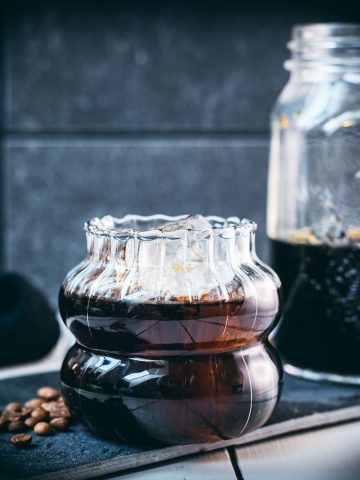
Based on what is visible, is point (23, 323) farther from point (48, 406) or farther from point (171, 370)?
point (171, 370)

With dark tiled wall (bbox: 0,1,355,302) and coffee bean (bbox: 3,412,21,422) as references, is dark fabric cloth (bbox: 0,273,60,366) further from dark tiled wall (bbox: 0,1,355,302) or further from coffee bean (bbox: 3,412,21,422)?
dark tiled wall (bbox: 0,1,355,302)

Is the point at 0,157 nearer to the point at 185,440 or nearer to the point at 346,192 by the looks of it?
the point at 346,192

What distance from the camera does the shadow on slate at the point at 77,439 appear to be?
20.2 inches

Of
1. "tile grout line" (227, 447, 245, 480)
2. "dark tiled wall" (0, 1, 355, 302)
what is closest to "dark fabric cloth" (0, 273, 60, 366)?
"tile grout line" (227, 447, 245, 480)

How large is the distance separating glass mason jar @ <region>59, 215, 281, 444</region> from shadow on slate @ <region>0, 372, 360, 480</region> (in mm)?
14

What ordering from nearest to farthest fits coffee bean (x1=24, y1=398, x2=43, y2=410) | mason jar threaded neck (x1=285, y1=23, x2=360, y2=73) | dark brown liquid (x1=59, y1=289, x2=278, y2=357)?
dark brown liquid (x1=59, y1=289, x2=278, y2=357)
coffee bean (x1=24, y1=398, x2=43, y2=410)
mason jar threaded neck (x1=285, y1=23, x2=360, y2=73)

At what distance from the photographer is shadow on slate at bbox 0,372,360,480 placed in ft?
1.69

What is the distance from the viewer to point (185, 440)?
0.52 meters

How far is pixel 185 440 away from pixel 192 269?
0.11 meters

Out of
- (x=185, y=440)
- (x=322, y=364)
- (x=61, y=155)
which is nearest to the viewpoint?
(x=185, y=440)

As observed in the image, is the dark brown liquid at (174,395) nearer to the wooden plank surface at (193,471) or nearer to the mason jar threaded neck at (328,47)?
the wooden plank surface at (193,471)

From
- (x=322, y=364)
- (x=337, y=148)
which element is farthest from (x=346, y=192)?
(x=322, y=364)

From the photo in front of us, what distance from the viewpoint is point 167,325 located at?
0.50 meters

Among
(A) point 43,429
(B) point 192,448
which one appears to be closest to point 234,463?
(B) point 192,448
